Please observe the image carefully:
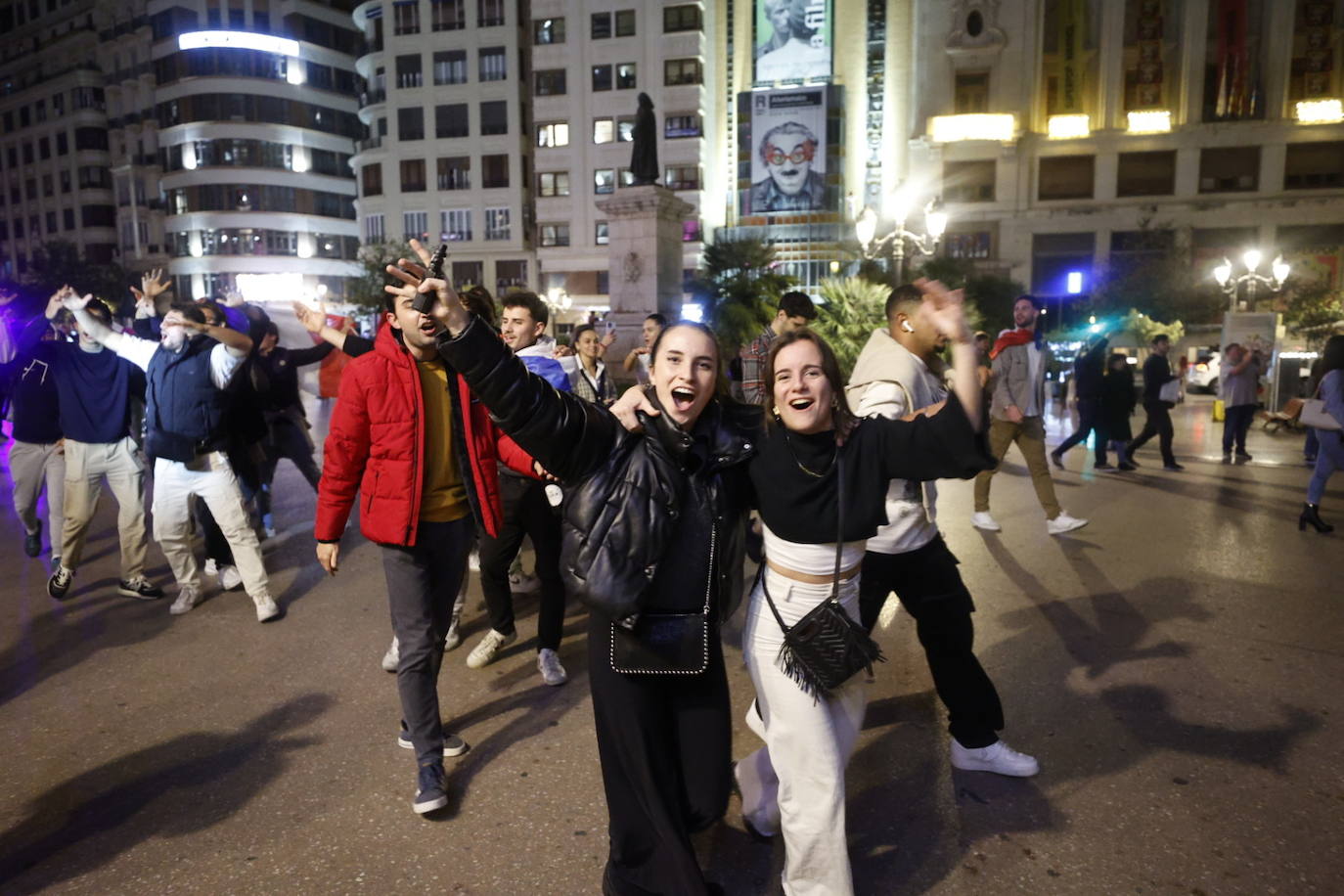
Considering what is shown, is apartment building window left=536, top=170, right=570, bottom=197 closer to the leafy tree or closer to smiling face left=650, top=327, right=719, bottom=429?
the leafy tree

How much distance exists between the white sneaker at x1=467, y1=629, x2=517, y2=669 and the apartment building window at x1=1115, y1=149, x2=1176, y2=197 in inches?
1864

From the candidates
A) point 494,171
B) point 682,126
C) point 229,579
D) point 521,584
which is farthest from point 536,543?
point 494,171

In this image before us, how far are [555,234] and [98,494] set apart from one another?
45.1 metres

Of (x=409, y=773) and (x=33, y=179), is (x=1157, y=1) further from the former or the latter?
(x=33, y=179)

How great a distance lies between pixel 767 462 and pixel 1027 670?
2.86 m

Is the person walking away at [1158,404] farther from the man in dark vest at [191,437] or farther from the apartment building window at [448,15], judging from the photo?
the apartment building window at [448,15]

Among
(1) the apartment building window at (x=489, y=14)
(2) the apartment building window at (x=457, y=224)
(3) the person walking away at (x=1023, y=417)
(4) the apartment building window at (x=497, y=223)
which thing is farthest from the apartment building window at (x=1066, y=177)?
(3) the person walking away at (x=1023, y=417)

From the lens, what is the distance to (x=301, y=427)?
8328 millimetres

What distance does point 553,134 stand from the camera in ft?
160

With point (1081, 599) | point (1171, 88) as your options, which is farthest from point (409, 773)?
point (1171, 88)

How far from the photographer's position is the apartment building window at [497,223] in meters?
50.8

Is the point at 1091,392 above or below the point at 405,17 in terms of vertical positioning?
below

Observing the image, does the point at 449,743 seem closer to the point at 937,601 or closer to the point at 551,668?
Answer: the point at 551,668

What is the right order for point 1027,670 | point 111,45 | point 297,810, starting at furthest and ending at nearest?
point 111,45, point 1027,670, point 297,810
